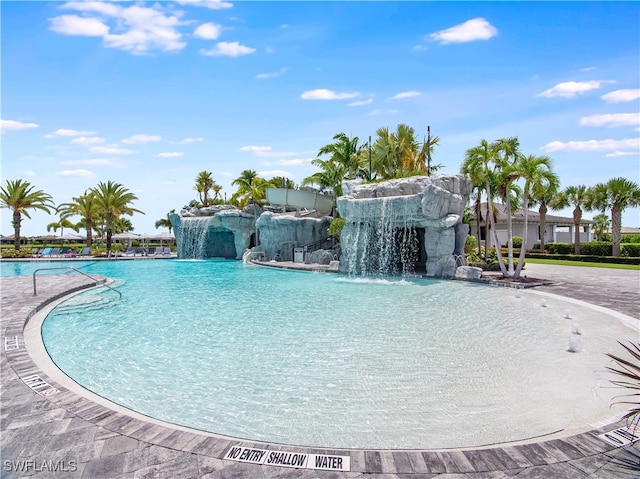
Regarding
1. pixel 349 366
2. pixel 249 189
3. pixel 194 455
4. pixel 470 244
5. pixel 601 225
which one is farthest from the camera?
pixel 601 225

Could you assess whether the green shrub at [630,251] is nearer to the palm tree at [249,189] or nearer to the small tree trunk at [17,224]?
the palm tree at [249,189]

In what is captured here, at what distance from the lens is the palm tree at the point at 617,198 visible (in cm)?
2766

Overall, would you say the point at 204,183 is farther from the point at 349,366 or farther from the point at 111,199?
the point at 349,366

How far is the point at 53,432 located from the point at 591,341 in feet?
29.5

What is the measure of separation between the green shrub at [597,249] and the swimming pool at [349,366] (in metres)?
22.4

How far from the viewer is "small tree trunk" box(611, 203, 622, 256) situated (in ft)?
91.6

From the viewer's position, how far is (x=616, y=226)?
28172 millimetres

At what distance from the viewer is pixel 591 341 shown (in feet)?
26.0

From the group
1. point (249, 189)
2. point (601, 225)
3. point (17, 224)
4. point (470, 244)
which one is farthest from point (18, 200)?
point (601, 225)

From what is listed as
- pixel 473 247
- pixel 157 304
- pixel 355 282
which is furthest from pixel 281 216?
pixel 157 304

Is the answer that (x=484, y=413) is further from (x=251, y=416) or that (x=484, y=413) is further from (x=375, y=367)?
(x=251, y=416)

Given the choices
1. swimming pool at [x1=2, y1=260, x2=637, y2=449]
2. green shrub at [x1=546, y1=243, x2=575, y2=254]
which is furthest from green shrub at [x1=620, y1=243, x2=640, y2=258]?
swimming pool at [x1=2, y1=260, x2=637, y2=449]

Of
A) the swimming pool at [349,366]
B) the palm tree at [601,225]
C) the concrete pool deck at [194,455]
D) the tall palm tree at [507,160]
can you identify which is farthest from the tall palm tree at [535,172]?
the palm tree at [601,225]

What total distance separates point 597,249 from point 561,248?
3.22 meters
